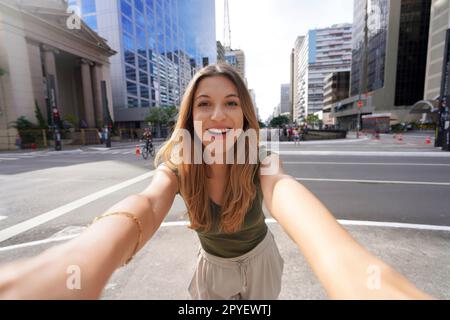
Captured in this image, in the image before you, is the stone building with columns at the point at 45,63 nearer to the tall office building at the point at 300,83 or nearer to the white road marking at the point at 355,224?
the white road marking at the point at 355,224

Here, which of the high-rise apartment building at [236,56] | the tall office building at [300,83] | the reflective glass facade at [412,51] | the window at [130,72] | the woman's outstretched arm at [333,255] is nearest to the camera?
the woman's outstretched arm at [333,255]

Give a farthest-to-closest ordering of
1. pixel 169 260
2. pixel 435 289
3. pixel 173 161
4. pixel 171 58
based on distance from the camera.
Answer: pixel 171 58 → pixel 169 260 → pixel 435 289 → pixel 173 161

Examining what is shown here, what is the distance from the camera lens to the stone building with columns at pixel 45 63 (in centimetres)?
2448

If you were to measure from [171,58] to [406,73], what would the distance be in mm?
59490

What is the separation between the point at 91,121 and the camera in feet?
118

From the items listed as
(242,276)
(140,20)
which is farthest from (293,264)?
(140,20)

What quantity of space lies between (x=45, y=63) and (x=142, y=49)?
2490 cm

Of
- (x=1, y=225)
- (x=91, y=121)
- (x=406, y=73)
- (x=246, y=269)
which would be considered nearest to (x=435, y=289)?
(x=246, y=269)

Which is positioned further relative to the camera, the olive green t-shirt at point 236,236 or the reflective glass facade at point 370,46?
the reflective glass facade at point 370,46

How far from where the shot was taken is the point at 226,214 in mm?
1548

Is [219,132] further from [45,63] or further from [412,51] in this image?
[412,51]

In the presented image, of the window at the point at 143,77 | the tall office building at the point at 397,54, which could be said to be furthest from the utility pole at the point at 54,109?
the tall office building at the point at 397,54
